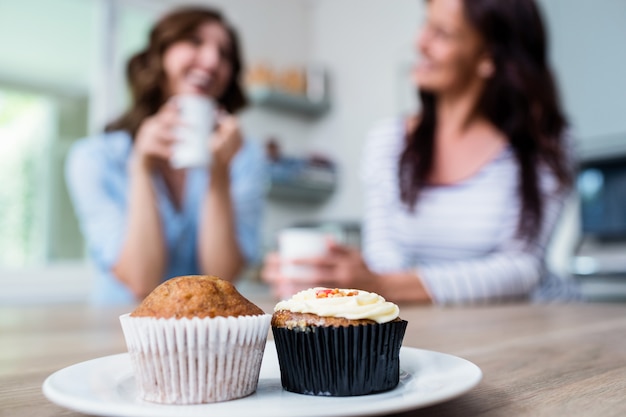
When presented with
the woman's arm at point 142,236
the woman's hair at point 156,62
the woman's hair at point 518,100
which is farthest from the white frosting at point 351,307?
the woman's hair at point 156,62

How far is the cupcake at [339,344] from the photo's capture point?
45cm

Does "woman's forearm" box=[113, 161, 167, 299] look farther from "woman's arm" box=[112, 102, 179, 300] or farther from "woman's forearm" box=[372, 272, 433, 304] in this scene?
"woman's forearm" box=[372, 272, 433, 304]

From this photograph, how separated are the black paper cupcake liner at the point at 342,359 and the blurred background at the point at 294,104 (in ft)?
7.11

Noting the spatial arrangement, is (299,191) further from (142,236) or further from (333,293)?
(333,293)

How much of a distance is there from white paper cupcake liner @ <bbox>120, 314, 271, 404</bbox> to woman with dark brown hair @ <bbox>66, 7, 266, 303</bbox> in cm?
124

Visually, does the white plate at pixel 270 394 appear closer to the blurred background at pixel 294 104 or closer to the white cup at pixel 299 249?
the white cup at pixel 299 249

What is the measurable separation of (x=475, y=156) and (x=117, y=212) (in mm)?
1113

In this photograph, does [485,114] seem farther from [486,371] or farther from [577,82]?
[486,371]

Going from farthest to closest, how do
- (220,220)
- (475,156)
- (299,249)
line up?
(220,220)
(475,156)
(299,249)

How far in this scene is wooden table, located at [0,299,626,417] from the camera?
405 mm

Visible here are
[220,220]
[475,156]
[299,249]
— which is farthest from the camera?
[220,220]

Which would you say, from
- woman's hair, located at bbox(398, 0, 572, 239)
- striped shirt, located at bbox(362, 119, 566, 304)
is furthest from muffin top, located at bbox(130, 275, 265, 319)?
woman's hair, located at bbox(398, 0, 572, 239)

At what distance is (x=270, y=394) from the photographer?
1.49 ft

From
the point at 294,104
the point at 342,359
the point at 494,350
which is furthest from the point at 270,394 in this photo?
the point at 294,104
